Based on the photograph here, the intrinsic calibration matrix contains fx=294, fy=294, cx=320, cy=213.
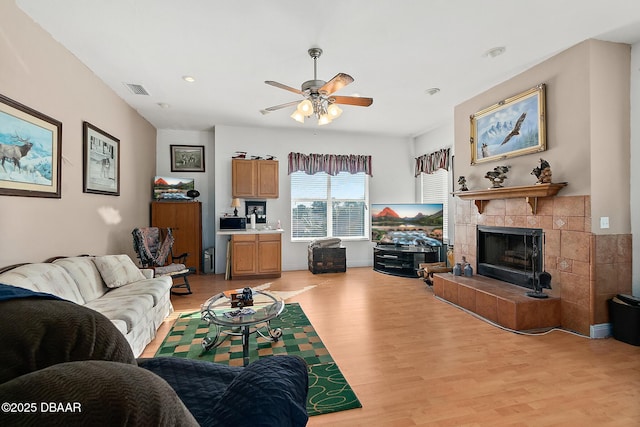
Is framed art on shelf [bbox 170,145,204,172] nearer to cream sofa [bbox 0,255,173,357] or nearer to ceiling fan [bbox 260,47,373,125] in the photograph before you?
cream sofa [bbox 0,255,173,357]

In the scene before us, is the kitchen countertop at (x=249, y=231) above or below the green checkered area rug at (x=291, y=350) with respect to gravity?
above

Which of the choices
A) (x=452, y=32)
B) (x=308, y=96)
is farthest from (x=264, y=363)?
(x=452, y=32)

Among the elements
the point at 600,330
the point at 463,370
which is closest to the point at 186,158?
the point at 463,370

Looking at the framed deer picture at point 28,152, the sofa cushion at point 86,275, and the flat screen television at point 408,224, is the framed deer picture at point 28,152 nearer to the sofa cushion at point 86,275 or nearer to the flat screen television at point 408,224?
the sofa cushion at point 86,275

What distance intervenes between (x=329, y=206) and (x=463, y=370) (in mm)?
4408

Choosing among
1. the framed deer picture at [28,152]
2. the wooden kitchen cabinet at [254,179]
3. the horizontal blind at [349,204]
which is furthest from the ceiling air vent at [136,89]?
the horizontal blind at [349,204]

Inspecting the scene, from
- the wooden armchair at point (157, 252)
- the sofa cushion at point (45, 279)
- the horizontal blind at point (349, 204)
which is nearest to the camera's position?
the sofa cushion at point (45, 279)

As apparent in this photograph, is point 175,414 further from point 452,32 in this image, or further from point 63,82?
point 63,82

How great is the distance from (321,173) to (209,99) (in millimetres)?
2734

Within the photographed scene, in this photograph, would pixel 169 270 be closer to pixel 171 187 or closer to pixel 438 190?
pixel 171 187

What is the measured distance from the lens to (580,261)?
2898 mm

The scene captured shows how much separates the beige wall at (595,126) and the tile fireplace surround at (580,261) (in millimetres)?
105

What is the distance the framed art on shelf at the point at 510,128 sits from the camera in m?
3.29

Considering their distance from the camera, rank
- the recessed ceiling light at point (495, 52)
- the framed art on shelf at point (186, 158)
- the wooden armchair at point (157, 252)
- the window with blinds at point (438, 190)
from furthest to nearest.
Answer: the framed art on shelf at point (186, 158)
the window with blinds at point (438, 190)
the wooden armchair at point (157, 252)
the recessed ceiling light at point (495, 52)
